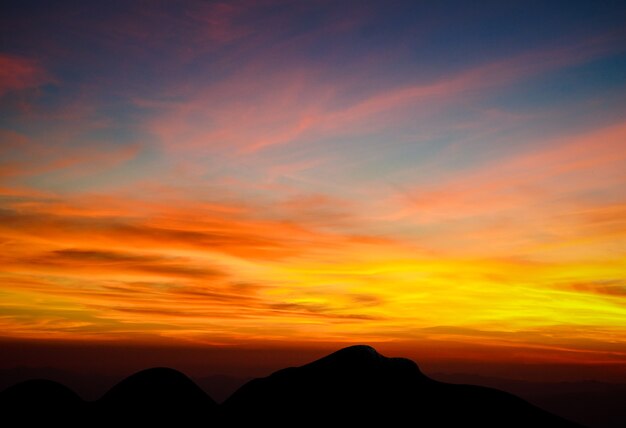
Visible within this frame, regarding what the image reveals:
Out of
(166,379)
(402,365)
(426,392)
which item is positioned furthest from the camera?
(166,379)

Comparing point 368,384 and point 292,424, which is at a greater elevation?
point 368,384

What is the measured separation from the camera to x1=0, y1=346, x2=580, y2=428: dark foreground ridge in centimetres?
8288

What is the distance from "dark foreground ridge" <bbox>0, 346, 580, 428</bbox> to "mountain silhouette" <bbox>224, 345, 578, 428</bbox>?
0.15m

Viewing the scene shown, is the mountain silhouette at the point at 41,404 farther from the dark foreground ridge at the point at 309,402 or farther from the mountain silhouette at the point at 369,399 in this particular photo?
the mountain silhouette at the point at 369,399

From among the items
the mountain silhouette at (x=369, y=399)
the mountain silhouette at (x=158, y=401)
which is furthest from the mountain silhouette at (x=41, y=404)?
the mountain silhouette at (x=369, y=399)

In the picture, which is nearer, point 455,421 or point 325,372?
point 455,421

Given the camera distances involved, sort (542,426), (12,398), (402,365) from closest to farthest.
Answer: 1. (542,426)
2. (402,365)
3. (12,398)

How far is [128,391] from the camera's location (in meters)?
110

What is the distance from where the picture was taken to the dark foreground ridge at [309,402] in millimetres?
82875

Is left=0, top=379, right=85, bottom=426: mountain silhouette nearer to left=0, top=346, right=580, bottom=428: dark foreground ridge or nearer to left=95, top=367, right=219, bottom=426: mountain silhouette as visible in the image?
left=0, top=346, right=580, bottom=428: dark foreground ridge

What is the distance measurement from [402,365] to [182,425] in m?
41.5

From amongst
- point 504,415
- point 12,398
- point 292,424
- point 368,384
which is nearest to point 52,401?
point 12,398

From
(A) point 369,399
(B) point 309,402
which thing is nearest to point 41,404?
(B) point 309,402

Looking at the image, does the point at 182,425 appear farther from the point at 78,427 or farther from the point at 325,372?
the point at 325,372
